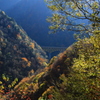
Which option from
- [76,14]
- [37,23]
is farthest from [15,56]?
[37,23]

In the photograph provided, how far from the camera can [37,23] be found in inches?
5955

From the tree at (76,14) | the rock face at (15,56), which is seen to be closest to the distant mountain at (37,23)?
the rock face at (15,56)

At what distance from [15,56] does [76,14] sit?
46237 millimetres

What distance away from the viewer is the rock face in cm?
4291

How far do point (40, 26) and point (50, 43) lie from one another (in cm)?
2905

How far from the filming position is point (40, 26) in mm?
146375

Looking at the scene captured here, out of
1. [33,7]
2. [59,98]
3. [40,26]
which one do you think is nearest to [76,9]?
[59,98]

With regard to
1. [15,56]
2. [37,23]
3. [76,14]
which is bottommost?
[76,14]

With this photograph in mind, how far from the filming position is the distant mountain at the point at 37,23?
127m

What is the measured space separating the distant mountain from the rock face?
64.5m

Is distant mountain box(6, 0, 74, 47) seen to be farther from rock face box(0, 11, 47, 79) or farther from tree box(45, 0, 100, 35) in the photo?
tree box(45, 0, 100, 35)

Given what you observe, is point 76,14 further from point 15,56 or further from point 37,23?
point 37,23

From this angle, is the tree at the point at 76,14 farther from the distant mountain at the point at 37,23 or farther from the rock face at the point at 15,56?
the distant mountain at the point at 37,23

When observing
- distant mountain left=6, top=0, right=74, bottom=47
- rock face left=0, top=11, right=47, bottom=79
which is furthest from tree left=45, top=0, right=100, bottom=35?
distant mountain left=6, top=0, right=74, bottom=47
